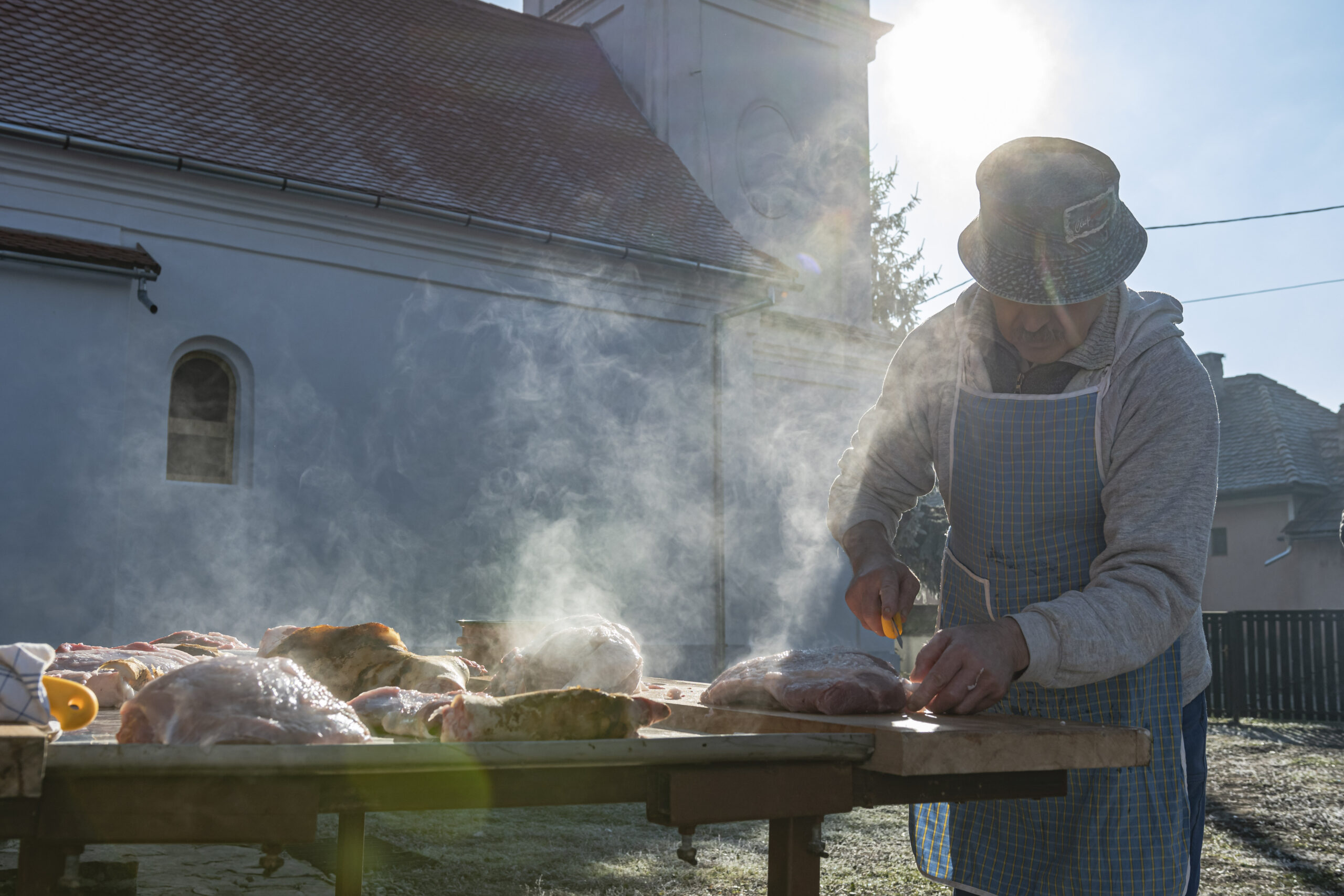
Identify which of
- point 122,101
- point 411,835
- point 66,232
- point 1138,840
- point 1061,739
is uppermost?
point 122,101

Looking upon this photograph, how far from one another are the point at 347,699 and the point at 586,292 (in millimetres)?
11001

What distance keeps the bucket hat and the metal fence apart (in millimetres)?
14075

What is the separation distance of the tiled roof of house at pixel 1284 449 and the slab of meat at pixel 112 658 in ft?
85.8

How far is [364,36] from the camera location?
49.3ft

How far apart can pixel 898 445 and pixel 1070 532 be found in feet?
1.98

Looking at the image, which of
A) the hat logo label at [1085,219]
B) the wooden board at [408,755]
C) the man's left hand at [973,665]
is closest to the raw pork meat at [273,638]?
the wooden board at [408,755]

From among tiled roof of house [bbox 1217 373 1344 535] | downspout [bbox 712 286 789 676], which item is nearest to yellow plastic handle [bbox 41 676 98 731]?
downspout [bbox 712 286 789 676]

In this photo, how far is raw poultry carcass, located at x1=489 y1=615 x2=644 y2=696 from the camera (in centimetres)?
274

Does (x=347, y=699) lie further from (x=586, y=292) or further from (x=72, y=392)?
(x=586, y=292)

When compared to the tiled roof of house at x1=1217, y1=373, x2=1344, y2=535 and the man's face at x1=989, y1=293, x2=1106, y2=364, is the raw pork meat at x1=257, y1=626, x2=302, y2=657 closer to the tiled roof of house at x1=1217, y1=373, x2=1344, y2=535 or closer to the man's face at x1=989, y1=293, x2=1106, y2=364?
the man's face at x1=989, y1=293, x2=1106, y2=364

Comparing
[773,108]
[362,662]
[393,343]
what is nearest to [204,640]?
[362,662]

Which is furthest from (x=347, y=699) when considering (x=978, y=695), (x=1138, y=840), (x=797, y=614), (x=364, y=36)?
(x=364, y=36)

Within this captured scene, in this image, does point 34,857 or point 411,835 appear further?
point 411,835

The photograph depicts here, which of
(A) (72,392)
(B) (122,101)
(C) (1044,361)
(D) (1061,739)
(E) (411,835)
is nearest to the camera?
(D) (1061,739)
